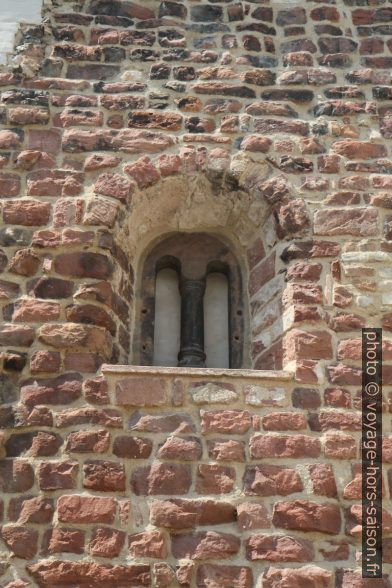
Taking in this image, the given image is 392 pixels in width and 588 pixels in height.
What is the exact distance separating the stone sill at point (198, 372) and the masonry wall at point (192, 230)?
0.01 meters

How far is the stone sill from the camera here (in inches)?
148

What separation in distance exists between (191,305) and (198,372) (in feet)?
2.29

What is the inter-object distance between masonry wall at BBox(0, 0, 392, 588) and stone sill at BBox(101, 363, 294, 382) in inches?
0.4

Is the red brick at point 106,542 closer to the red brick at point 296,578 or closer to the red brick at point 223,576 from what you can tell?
the red brick at point 223,576

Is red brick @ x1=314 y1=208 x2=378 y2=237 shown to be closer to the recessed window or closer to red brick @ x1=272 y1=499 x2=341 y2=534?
the recessed window

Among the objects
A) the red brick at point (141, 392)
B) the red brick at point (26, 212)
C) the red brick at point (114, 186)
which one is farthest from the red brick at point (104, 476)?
the red brick at point (114, 186)

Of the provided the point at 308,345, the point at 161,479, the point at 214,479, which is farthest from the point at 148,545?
the point at 308,345

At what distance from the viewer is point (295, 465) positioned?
3.60 meters

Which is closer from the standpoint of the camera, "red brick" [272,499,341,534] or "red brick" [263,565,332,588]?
"red brick" [263,565,332,588]

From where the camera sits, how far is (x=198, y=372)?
12.4 feet

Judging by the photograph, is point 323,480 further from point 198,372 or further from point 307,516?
point 198,372

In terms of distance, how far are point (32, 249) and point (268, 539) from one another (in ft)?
5.89

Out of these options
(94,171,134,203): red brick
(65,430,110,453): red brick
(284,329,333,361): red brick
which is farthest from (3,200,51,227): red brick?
(284,329,333,361): red brick

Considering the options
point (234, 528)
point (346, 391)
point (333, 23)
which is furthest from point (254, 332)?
point (333, 23)
